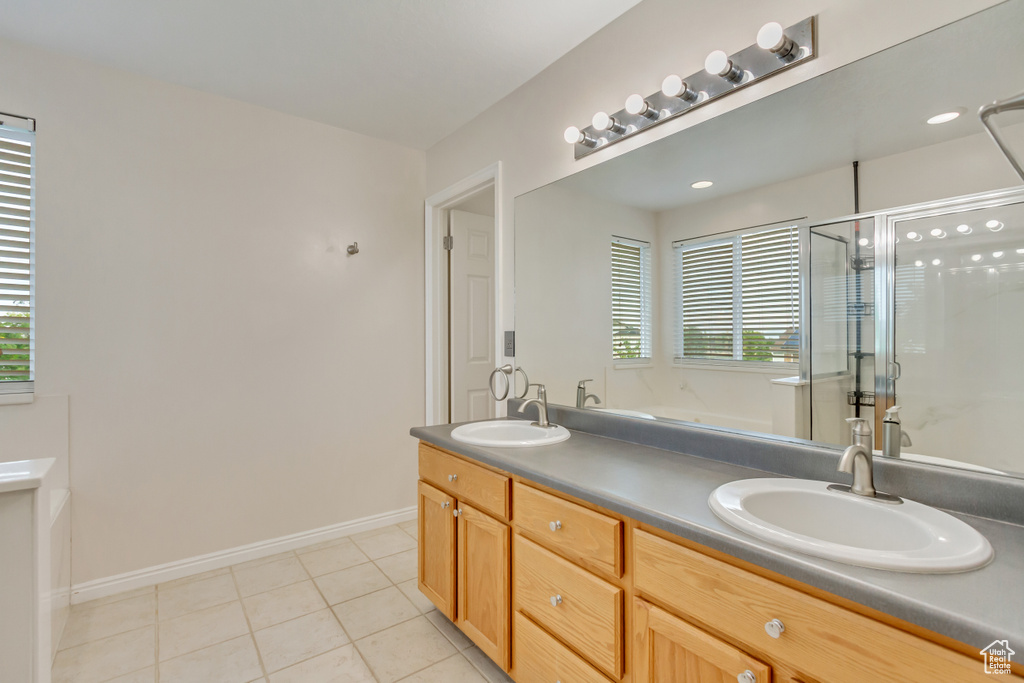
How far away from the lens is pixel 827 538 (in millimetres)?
1077

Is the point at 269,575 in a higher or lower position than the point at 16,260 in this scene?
lower

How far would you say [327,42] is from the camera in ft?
6.73

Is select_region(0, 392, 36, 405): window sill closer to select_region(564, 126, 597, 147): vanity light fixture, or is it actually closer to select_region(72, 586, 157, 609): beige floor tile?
select_region(72, 586, 157, 609): beige floor tile

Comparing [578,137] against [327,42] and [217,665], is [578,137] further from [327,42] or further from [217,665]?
[217,665]

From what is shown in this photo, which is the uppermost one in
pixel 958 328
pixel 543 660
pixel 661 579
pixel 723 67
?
pixel 723 67

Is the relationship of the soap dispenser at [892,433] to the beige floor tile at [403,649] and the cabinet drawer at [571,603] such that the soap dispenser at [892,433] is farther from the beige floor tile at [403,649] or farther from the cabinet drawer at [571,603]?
the beige floor tile at [403,649]

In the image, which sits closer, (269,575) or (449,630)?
(449,630)

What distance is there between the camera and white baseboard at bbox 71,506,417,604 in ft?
7.36

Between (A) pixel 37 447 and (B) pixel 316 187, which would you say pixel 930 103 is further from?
(A) pixel 37 447

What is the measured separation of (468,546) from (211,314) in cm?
186

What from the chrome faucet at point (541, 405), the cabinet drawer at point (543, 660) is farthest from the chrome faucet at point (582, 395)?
the cabinet drawer at point (543, 660)

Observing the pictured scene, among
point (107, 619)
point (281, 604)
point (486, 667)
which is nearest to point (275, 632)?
point (281, 604)

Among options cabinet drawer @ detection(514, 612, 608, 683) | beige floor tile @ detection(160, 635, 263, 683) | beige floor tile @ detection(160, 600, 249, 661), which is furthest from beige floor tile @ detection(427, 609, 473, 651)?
beige floor tile @ detection(160, 600, 249, 661)

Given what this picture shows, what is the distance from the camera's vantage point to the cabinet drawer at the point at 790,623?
2.29 ft
